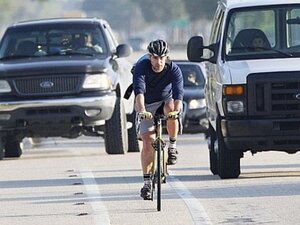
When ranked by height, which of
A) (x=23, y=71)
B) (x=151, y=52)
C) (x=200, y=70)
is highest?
(x=151, y=52)

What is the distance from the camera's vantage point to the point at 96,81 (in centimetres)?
2080

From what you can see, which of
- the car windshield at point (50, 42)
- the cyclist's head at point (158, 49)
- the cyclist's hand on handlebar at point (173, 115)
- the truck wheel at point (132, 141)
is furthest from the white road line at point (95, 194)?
the truck wheel at point (132, 141)

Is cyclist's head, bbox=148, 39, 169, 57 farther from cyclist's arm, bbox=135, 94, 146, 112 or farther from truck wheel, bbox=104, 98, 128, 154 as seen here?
truck wheel, bbox=104, 98, 128, 154

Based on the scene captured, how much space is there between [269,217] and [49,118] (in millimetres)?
8552

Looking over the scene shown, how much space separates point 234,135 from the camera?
1603 cm

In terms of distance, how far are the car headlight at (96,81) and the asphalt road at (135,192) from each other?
1158 mm

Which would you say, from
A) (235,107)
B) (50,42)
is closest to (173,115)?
(235,107)

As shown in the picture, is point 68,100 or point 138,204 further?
point 68,100

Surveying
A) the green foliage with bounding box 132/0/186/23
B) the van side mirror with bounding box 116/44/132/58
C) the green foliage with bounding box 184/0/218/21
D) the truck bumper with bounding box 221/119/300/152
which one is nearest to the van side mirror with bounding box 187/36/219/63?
the truck bumper with bounding box 221/119/300/152

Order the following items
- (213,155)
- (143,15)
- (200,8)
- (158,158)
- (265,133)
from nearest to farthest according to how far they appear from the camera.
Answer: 1. (158,158)
2. (265,133)
3. (213,155)
4. (200,8)
5. (143,15)

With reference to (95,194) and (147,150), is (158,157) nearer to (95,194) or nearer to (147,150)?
(147,150)

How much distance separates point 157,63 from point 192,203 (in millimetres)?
1548

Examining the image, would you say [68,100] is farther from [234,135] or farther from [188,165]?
[234,135]

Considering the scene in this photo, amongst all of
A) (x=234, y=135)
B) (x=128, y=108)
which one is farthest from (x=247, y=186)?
(x=128, y=108)
